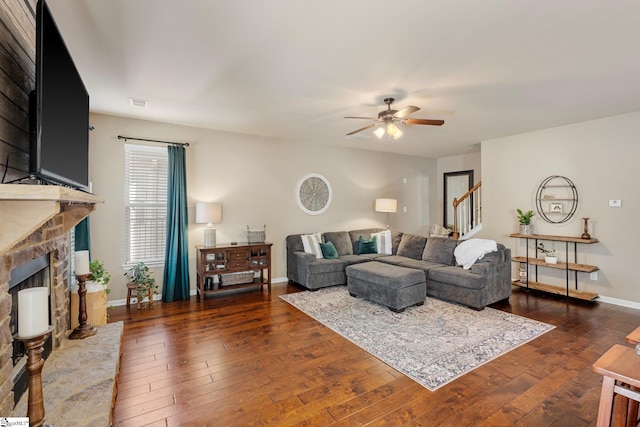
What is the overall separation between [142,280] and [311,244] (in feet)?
8.56

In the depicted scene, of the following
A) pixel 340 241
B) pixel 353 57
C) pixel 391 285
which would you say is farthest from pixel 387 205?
pixel 353 57

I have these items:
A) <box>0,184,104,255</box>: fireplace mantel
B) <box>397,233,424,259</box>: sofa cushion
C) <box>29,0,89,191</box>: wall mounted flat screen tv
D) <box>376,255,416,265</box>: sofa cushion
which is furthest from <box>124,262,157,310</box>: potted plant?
<box>397,233,424,259</box>: sofa cushion

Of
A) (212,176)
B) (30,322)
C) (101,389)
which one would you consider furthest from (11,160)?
(212,176)

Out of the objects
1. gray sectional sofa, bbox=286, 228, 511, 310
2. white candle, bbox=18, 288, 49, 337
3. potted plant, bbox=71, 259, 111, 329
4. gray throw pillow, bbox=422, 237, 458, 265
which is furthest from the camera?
gray throw pillow, bbox=422, 237, 458, 265

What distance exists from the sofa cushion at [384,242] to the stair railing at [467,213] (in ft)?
5.56

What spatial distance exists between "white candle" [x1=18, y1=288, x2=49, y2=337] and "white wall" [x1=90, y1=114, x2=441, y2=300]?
10.9 feet

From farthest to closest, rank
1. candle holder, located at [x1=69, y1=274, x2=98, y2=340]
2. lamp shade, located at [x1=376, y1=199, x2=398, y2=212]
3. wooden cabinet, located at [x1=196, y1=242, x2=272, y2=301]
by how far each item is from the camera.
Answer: lamp shade, located at [x1=376, y1=199, x2=398, y2=212] → wooden cabinet, located at [x1=196, y1=242, x2=272, y2=301] → candle holder, located at [x1=69, y1=274, x2=98, y2=340]

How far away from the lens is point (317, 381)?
95.2 inches

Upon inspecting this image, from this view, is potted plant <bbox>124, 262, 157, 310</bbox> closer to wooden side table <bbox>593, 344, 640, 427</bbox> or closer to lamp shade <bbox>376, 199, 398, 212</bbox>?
lamp shade <bbox>376, 199, 398, 212</bbox>

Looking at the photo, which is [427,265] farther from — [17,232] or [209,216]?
[17,232]

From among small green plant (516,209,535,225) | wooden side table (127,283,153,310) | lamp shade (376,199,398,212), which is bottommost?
wooden side table (127,283,153,310)

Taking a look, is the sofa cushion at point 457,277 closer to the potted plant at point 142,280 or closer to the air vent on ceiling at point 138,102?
the potted plant at point 142,280

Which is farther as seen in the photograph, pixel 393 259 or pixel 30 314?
pixel 393 259

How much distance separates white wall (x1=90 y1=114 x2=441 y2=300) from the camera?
421 centimetres
